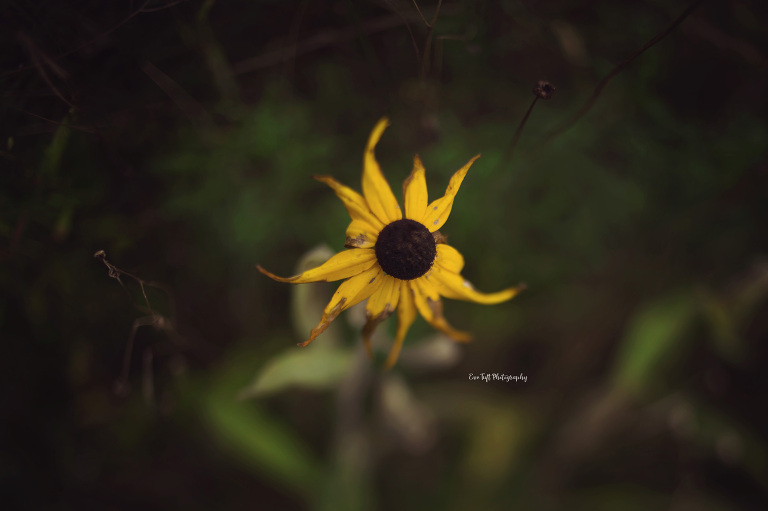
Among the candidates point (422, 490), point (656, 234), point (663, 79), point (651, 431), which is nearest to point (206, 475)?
point (422, 490)

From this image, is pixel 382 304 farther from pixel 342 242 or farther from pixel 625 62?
pixel 625 62

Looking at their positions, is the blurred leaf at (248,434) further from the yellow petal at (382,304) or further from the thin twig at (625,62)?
the thin twig at (625,62)

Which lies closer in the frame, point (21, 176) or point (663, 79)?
point (21, 176)

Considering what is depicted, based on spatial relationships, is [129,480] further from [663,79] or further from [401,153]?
[663,79]

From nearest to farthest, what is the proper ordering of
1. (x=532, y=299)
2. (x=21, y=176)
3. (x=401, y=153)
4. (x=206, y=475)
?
1. (x=21, y=176)
2. (x=401, y=153)
3. (x=532, y=299)
4. (x=206, y=475)

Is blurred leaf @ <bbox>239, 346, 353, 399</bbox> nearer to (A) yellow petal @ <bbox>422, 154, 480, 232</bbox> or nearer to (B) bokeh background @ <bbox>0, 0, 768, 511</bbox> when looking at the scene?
(B) bokeh background @ <bbox>0, 0, 768, 511</bbox>

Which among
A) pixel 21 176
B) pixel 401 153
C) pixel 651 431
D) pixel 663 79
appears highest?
pixel 663 79
